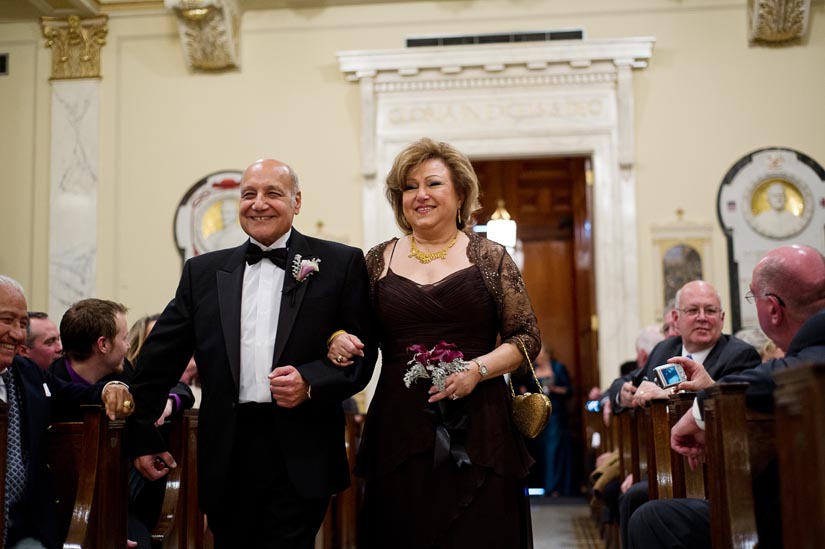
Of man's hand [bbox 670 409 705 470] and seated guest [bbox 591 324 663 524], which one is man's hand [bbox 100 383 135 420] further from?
seated guest [bbox 591 324 663 524]

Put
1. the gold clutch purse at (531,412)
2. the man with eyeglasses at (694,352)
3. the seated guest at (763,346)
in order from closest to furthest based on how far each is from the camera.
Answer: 1. the gold clutch purse at (531,412)
2. the man with eyeglasses at (694,352)
3. the seated guest at (763,346)

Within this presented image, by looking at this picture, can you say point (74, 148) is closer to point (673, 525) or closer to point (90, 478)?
point (90, 478)

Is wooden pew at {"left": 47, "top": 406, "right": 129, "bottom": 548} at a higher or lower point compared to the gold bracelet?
lower

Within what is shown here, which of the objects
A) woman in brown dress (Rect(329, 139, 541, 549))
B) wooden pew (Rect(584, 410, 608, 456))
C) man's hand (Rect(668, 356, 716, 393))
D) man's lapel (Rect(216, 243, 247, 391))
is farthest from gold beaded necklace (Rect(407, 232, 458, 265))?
wooden pew (Rect(584, 410, 608, 456))

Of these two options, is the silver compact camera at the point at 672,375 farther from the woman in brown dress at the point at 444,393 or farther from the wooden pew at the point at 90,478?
the wooden pew at the point at 90,478

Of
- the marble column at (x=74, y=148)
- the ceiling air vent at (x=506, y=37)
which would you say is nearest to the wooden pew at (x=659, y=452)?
the ceiling air vent at (x=506, y=37)

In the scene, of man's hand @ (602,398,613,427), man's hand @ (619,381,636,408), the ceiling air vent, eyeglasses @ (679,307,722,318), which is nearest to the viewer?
eyeglasses @ (679,307,722,318)

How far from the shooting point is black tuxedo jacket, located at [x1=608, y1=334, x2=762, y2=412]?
4891mm

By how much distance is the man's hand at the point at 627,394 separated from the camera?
552 cm

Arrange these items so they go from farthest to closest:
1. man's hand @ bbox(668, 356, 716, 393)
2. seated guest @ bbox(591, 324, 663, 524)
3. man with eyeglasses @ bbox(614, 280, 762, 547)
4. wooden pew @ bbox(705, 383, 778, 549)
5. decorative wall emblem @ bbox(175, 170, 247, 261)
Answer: decorative wall emblem @ bbox(175, 170, 247, 261) < seated guest @ bbox(591, 324, 663, 524) < man with eyeglasses @ bbox(614, 280, 762, 547) < man's hand @ bbox(668, 356, 716, 393) < wooden pew @ bbox(705, 383, 778, 549)

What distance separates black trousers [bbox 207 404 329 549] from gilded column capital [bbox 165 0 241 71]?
6.92 metres

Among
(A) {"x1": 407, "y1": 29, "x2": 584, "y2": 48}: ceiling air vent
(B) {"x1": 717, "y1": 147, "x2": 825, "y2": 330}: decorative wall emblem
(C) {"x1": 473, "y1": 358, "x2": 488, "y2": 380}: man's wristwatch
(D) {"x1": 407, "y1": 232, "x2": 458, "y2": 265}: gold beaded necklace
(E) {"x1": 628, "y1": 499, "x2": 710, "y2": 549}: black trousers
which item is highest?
(A) {"x1": 407, "y1": 29, "x2": 584, "y2": 48}: ceiling air vent

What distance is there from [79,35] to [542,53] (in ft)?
15.2

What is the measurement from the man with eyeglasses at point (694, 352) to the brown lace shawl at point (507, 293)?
4.11ft
